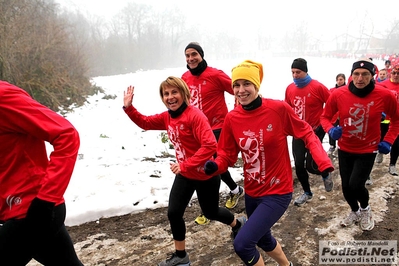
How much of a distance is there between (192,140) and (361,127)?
6.83ft

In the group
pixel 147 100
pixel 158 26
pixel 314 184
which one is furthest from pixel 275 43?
pixel 314 184

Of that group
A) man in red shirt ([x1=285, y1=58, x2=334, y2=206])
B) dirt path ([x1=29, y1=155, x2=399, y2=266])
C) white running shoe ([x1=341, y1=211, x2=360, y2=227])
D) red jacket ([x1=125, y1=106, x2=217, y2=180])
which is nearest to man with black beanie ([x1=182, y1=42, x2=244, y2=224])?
dirt path ([x1=29, y1=155, x2=399, y2=266])

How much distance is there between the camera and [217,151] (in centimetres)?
288

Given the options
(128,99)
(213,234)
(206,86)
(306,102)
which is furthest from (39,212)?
(306,102)

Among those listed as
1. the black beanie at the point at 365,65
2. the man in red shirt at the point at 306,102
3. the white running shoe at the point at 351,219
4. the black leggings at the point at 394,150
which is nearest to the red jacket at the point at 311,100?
the man in red shirt at the point at 306,102

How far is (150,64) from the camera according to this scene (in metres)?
58.8

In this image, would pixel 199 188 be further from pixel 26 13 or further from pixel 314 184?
pixel 26 13

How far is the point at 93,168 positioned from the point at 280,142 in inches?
183

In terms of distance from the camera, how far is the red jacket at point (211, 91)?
4.16m

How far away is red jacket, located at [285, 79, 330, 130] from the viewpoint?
4.72m

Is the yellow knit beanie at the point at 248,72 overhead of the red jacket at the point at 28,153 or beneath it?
overhead

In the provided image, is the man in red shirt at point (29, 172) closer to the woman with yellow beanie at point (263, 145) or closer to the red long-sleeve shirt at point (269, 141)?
the woman with yellow beanie at point (263, 145)

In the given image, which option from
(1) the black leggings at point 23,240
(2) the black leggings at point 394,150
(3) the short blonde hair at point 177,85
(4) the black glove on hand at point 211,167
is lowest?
(2) the black leggings at point 394,150

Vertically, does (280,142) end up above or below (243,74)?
below
